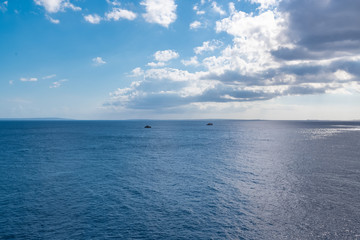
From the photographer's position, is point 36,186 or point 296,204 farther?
point 36,186

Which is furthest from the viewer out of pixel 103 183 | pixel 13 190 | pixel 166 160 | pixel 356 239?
pixel 166 160

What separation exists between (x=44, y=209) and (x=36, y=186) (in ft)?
41.5

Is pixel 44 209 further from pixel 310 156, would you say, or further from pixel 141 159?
pixel 310 156

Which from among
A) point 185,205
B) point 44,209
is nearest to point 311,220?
point 185,205

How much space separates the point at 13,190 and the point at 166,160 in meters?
38.5

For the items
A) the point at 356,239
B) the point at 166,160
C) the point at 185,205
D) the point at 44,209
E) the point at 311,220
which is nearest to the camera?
the point at 356,239

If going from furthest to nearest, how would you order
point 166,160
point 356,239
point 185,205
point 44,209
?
point 166,160, point 185,205, point 44,209, point 356,239

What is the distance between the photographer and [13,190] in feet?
129

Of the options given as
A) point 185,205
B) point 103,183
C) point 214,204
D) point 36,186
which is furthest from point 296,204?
point 36,186

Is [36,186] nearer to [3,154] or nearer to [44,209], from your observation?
[44,209]

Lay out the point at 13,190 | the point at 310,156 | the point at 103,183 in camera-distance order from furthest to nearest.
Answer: the point at 310,156
the point at 103,183
the point at 13,190

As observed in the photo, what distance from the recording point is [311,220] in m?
28.9

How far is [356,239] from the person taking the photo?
2464cm

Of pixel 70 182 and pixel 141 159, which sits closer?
pixel 70 182
